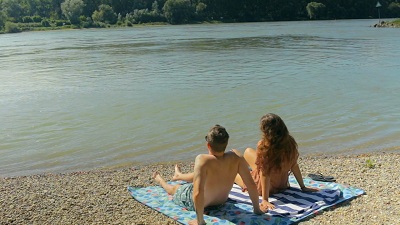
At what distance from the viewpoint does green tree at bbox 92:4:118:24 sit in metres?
130

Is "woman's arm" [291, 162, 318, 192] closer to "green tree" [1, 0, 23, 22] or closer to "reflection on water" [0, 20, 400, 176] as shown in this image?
"reflection on water" [0, 20, 400, 176]

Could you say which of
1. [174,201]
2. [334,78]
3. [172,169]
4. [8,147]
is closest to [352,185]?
[174,201]

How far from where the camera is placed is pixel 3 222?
7184 mm

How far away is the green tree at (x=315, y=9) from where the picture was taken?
129 metres

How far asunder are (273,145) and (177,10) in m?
123

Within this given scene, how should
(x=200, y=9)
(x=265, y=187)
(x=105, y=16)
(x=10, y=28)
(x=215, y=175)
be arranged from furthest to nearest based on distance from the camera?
(x=200, y=9) < (x=105, y=16) < (x=10, y=28) < (x=265, y=187) < (x=215, y=175)

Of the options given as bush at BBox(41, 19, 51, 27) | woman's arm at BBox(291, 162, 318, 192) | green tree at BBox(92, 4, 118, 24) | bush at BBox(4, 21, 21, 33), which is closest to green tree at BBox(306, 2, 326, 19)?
green tree at BBox(92, 4, 118, 24)

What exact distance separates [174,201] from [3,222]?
2.48 metres

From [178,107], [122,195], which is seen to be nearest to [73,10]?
[178,107]

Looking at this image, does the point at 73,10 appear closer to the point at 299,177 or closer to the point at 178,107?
the point at 178,107

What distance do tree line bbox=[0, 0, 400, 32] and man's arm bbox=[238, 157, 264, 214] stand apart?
401ft

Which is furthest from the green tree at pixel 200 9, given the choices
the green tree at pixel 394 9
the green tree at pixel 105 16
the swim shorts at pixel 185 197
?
the swim shorts at pixel 185 197

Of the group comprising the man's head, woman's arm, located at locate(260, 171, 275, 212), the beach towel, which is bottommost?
the beach towel

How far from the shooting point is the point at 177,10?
126688 millimetres
